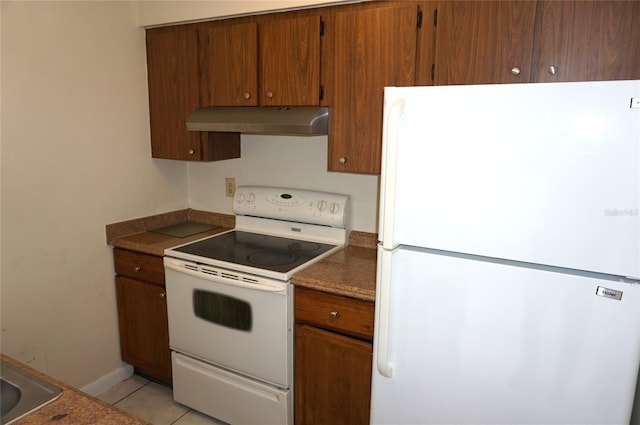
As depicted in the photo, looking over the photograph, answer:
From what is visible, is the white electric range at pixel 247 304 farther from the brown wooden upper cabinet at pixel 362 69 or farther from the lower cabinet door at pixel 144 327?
the brown wooden upper cabinet at pixel 362 69

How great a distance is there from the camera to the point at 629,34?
4.69ft

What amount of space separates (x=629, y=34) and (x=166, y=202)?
2457 mm

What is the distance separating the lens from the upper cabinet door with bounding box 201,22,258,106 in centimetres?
217

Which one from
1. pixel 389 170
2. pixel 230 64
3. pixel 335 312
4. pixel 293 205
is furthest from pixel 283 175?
pixel 389 170

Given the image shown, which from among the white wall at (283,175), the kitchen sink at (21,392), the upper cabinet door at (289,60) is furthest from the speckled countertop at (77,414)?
the white wall at (283,175)

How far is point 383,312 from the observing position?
4.83 ft

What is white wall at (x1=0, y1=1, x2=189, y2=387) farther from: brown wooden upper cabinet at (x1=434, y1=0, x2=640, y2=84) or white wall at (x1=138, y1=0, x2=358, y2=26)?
brown wooden upper cabinet at (x1=434, y1=0, x2=640, y2=84)

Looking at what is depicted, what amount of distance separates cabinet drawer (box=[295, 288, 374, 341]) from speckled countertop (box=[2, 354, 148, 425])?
1.00 metres

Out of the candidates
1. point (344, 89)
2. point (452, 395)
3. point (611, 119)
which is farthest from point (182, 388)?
point (611, 119)

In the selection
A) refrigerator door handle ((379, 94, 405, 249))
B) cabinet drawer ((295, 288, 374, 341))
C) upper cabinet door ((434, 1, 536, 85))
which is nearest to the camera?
refrigerator door handle ((379, 94, 405, 249))

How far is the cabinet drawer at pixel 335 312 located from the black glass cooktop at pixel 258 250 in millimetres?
163

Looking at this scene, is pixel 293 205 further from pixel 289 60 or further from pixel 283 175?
pixel 289 60

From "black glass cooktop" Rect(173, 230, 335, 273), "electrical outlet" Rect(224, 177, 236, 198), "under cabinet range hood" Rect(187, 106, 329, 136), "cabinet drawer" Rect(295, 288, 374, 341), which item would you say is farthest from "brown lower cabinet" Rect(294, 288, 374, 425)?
"electrical outlet" Rect(224, 177, 236, 198)

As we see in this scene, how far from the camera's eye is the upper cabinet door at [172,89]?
7.81 feet
